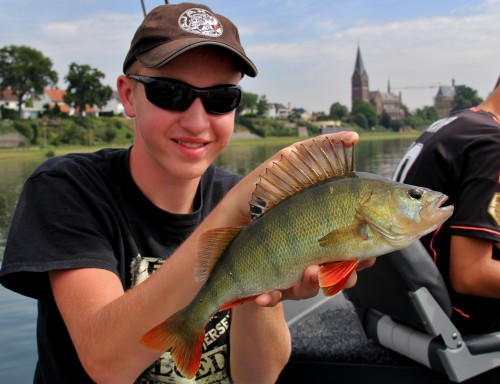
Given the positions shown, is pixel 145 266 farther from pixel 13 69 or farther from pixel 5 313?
pixel 13 69

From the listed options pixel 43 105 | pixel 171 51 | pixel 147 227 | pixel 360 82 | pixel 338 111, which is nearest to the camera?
pixel 171 51

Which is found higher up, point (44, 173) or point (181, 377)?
point (44, 173)

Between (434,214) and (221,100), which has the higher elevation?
(221,100)

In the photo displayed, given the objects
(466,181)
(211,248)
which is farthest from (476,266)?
(211,248)

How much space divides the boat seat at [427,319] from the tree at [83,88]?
7146 cm

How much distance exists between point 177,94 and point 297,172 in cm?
59

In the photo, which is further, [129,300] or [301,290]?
[129,300]

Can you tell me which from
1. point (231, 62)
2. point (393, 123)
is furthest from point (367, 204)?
point (393, 123)

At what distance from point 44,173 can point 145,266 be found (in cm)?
52

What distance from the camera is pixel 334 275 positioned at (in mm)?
1470

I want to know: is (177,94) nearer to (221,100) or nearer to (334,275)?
(221,100)

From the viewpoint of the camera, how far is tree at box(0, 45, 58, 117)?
6757cm

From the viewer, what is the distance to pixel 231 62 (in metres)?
2.01

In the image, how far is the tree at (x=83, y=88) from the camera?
6975 centimetres
